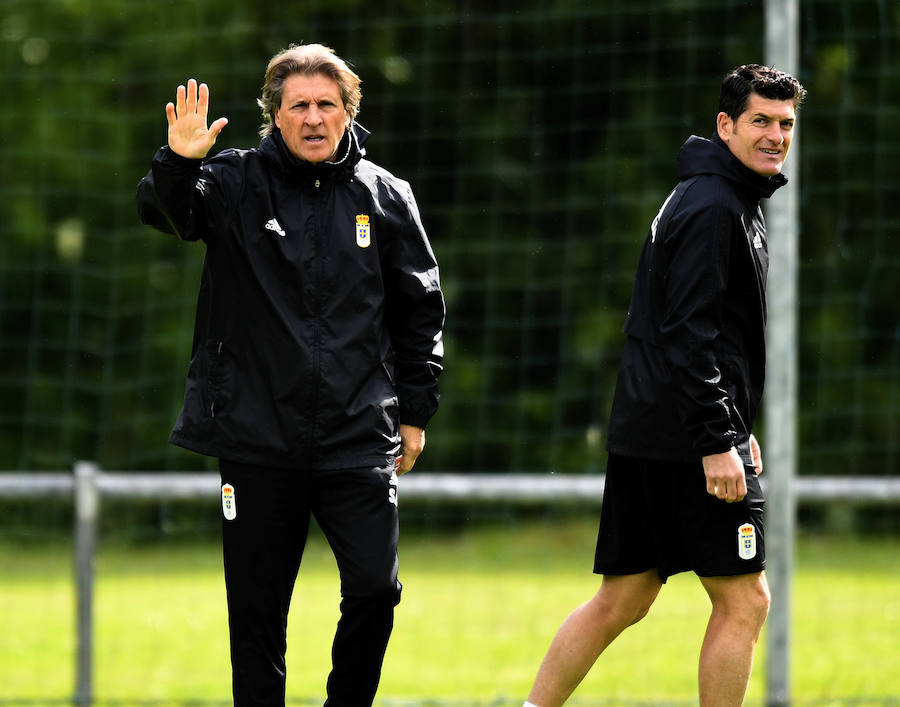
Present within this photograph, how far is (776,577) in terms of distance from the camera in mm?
6223

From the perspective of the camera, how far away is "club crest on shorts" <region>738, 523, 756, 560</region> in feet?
14.7

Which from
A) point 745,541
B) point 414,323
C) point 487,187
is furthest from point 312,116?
point 487,187

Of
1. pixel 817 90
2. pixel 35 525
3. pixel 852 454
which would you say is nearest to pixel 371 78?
pixel 817 90

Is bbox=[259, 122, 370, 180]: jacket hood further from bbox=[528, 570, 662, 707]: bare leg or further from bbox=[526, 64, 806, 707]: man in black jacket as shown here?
bbox=[528, 570, 662, 707]: bare leg

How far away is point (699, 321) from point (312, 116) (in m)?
1.25

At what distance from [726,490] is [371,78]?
6.74 meters

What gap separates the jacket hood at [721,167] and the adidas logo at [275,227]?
121cm

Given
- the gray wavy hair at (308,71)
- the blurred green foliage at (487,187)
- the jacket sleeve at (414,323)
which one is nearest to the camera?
the gray wavy hair at (308,71)

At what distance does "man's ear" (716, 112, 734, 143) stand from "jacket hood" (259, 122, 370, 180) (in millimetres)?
1094

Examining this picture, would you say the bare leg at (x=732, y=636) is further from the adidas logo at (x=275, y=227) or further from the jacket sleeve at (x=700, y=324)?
the adidas logo at (x=275, y=227)

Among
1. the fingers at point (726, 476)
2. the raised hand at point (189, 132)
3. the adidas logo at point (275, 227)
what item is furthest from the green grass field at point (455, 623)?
the raised hand at point (189, 132)

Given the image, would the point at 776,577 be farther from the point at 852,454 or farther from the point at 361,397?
the point at 852,454

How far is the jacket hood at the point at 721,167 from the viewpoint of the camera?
4.50 metres

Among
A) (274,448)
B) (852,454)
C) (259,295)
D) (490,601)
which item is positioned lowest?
(490,601)
